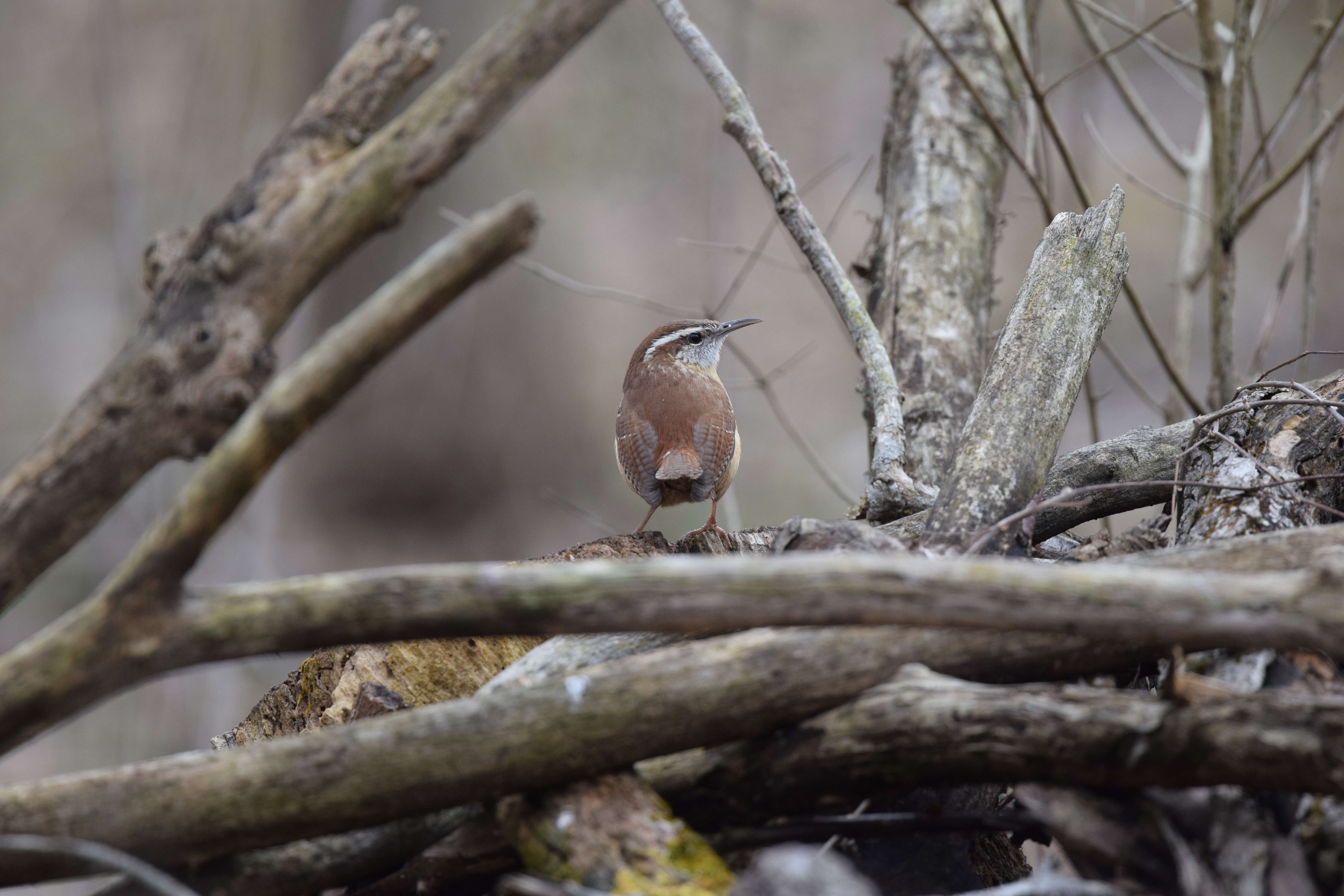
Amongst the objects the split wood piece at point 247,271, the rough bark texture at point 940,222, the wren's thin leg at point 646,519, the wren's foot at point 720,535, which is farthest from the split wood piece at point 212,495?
the rough bark texture at point 940,222

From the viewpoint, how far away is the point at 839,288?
3.62 meters

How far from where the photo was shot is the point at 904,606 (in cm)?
151

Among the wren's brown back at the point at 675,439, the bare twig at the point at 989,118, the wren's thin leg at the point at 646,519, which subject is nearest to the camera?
the wren's thin leg at the point at 646,519

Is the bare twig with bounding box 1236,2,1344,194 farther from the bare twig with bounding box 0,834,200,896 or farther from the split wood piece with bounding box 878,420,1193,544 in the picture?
the bare twig with bounding box 0,834,200,896

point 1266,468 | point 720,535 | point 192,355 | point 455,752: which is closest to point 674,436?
point 720,535

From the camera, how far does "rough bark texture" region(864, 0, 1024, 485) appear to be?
13.2 feet

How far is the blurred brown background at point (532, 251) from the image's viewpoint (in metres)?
11.1

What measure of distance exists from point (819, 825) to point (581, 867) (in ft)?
1.55

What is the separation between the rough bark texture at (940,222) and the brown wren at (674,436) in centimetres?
85

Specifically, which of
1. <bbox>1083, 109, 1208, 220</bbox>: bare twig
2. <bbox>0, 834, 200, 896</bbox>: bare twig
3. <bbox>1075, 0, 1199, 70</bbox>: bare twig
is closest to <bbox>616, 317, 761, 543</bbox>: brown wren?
<bbox>1083, 109, 1208, 220</bbox>: bare twig

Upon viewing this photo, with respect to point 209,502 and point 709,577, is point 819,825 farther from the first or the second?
point 209,502

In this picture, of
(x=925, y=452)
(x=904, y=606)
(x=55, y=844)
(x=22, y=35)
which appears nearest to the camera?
(x=904, y=606)

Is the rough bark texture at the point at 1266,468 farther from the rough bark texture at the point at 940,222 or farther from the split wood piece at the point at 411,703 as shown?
the split wood piece at the point at 411,703

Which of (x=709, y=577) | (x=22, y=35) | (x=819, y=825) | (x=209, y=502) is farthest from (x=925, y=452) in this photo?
(x=22, y=35)
